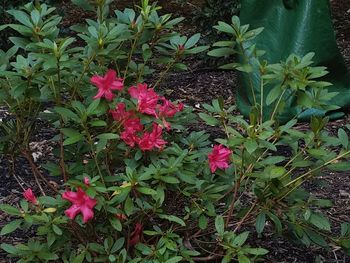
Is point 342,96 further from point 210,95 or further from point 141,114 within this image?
point 141,114

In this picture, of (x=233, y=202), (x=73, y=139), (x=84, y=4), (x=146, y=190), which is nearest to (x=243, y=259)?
(x=233, y=202)

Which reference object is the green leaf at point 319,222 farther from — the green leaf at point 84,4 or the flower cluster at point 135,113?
the green leaf at point 84,4

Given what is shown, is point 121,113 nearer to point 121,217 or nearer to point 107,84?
point 107,84

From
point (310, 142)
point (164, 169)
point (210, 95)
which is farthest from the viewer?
point (210, 95)

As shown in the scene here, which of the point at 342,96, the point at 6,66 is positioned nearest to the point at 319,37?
the point at 342,96

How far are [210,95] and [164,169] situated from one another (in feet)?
9.64

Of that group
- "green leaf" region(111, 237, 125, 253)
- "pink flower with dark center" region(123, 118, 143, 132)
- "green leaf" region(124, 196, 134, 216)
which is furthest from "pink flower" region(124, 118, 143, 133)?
"green leaf" region(111, 237, 125, 253)

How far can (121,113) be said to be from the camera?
2.43m

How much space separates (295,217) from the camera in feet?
8.62

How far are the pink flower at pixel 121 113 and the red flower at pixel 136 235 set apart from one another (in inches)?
15.2

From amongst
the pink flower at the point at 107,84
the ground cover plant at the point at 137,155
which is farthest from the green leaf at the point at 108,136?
the pink flower at the point at 107,84

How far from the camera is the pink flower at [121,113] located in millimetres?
2404

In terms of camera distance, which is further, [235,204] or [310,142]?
[235,204]

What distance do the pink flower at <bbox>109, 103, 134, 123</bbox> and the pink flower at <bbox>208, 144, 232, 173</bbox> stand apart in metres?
0.29
